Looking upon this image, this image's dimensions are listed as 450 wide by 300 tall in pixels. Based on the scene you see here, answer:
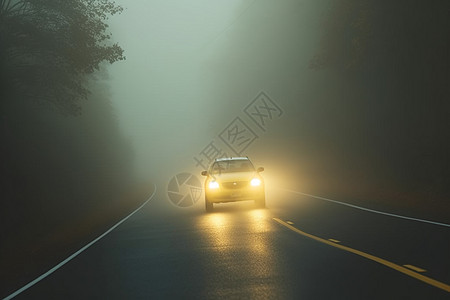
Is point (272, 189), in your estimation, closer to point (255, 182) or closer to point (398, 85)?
point (398, 85)

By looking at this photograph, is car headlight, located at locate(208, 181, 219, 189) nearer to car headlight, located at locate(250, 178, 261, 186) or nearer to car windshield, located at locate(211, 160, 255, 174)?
car windshield, located at locate(211, 160, 255, 174)

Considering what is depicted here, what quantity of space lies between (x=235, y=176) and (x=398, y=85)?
1268 centimetres

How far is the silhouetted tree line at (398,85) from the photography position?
2139 cm

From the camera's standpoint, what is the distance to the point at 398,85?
86.4 ft

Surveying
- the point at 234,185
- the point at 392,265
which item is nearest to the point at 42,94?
the point at 234,185

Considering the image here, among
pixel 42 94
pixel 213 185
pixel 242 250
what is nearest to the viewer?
pixel 242 250

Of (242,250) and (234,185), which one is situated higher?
(234,185)

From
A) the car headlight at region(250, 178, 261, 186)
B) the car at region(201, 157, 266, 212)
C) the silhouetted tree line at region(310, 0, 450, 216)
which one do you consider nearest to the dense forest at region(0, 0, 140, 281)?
the car at region(201, 157, 266, 212)

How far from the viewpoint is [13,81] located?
22.1 metres

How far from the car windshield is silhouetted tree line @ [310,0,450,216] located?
19.3ft

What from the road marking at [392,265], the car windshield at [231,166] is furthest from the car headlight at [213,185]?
the road marking at [392,265]

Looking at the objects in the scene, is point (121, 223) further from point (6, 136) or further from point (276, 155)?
point (276, 155)

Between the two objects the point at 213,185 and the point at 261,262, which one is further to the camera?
the point at 213,185

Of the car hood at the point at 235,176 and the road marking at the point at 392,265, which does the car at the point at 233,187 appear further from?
the road marking at the point at 392,265
